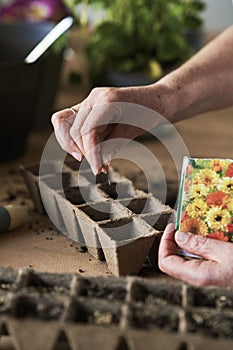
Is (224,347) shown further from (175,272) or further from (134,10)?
(134,10)

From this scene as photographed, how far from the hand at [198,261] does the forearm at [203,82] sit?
342mm

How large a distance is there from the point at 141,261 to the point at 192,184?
130 mm

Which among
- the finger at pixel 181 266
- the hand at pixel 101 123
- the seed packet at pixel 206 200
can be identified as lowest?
the finger at pixel 181 266

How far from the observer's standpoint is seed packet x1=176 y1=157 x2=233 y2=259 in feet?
2.95

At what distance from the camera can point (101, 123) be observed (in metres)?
1.02

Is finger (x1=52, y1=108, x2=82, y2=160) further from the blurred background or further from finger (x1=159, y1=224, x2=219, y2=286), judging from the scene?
the blurred background

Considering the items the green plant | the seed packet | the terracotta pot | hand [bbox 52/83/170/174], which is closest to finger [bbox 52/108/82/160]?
hand [bbox 52/83/170/174]

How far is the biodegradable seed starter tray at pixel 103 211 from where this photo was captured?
3.09 feet

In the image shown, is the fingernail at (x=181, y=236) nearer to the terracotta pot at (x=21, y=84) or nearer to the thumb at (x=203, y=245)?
the thumb at (x=203, y=245)

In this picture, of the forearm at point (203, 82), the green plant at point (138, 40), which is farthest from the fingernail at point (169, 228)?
the green plant at point (138, 40)

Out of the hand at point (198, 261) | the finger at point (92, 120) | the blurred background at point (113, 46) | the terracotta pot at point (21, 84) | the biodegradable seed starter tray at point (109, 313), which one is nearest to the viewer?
the biodegradable seed starter tray at point (109, 313)

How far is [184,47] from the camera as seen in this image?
5.31 feet

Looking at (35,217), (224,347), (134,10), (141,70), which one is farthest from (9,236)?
(134,10)

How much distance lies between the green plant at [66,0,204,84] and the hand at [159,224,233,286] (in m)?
0.74
